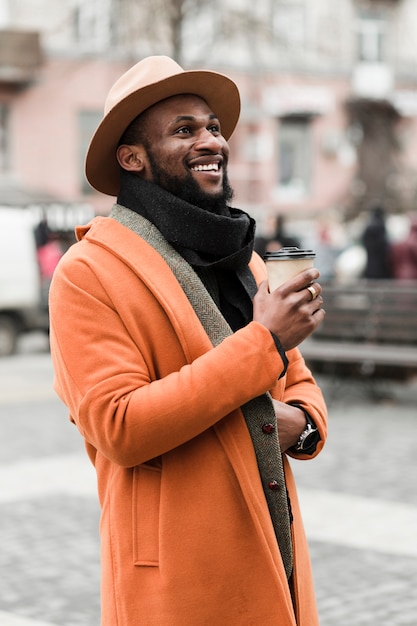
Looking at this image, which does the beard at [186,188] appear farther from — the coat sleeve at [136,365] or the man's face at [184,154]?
the coat sleeve at [136,365]

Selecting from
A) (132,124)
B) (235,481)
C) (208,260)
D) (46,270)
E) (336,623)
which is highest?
(46,270)

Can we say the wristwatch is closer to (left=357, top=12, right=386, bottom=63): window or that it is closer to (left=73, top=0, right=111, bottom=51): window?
(left=73, top=0, right=111, bottom=51): window

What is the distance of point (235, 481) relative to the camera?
7.41ft

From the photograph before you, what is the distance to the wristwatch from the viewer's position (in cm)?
243

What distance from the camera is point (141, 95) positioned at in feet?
7.70

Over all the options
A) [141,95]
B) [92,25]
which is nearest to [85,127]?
[92,25]

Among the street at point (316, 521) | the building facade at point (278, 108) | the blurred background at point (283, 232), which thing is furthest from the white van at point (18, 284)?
the building facade at point (278, 108)

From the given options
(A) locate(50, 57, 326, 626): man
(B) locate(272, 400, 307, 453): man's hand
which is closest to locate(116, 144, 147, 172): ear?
(A) locate(50, 57, 326, 626): man

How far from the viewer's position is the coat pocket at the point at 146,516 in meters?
2.25

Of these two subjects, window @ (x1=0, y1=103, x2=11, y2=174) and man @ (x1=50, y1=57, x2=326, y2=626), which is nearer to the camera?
man @ (x1=50, y1=57, x2=326, y2=626)

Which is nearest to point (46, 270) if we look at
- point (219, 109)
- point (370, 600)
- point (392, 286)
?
point (392, 286)

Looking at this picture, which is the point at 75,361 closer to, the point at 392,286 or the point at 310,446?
the point at 310,446

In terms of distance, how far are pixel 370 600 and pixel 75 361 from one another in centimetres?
283

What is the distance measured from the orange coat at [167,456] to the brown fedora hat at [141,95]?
264 mm
